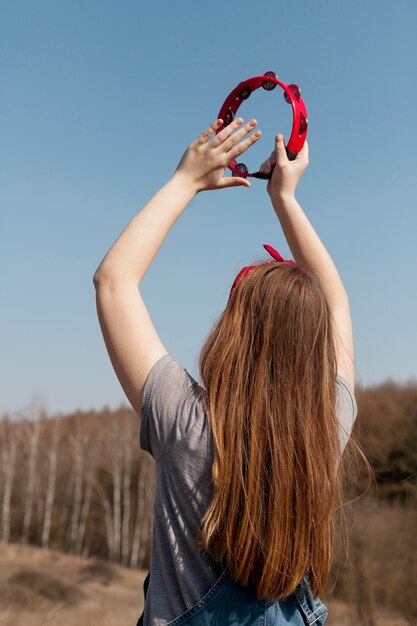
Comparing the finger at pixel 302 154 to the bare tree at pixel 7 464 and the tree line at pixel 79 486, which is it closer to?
the tree line at pixel 79 486

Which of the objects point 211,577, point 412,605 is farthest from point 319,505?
point 412,605

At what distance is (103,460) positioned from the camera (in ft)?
133

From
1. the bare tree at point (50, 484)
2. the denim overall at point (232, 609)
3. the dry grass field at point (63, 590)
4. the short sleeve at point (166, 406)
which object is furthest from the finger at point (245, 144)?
the bare tree at point (50, 484)

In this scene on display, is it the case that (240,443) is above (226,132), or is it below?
below

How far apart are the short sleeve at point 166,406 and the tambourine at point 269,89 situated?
61 centimetres

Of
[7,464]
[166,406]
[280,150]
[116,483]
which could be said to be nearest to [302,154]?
[280,150]

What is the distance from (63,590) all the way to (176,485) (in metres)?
32.1

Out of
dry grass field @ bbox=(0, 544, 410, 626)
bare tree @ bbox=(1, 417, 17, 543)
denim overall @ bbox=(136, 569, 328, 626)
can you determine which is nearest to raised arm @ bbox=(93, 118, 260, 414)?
denim overall @ bbox=(136, 569, 328, 626)

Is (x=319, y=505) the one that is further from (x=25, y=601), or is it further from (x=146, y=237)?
(x=25, y=601)

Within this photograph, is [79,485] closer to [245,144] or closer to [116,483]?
[116,483]

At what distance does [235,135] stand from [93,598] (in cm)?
3241

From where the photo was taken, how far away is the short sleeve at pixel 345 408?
4.90 ft

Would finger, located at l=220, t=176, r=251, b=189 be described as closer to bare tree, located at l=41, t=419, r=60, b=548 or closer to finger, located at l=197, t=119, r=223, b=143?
finger, located at l=197, t=119, r=223, b=143

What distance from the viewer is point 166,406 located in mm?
1338
